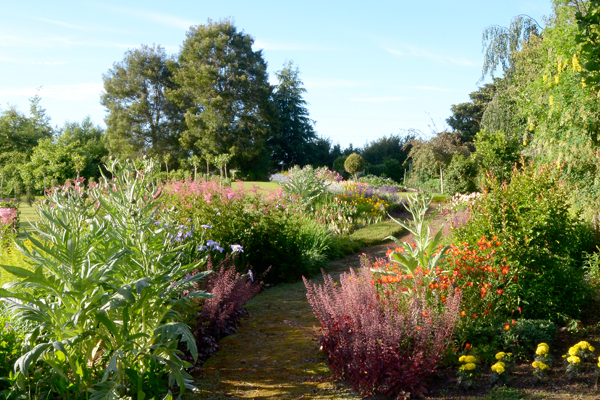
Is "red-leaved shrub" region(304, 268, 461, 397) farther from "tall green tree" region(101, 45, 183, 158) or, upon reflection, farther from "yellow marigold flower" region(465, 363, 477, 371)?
"tall green tree" region(101, 45, 183, 158)

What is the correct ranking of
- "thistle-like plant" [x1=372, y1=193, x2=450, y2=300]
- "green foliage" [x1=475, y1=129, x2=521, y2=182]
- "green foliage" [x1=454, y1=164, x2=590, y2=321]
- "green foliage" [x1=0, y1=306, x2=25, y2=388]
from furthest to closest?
"green foliage" [x1=475, y1=129, x2=521, y2=182] → "green foliage" [x1=454, y1=164, x2=590, y2=321] → "thistle-like plant" [x1=372, y1=193, x2=450, y2=300] → "green foliage" [x1=0, y1=306, x2=25, y2=388]

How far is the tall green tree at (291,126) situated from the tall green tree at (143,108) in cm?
746

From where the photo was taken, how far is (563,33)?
1009 centimetres

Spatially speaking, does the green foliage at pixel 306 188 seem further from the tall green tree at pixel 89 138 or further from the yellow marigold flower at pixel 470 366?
the tall green tree at pixel 89 138

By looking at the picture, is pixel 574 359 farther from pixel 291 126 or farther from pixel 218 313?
pixel 291 126

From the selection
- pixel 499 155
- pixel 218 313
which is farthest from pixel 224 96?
pixel 218 313

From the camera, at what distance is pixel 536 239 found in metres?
4.68

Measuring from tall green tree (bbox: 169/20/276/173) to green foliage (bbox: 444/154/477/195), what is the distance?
14618 millimetres

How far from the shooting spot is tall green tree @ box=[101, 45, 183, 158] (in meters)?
32.0

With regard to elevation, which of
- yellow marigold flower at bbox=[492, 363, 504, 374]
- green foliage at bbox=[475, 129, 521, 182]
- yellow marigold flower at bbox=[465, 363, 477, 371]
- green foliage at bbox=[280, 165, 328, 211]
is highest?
green foliage at bbox=[475, 129, 521, 182]

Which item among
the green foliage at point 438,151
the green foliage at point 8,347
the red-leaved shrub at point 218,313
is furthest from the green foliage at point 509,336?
the green foliage at point 438,151

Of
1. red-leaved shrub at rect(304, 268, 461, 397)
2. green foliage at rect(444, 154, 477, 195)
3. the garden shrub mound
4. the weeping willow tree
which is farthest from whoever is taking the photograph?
green foliage at rect(444, 154, 477, 195)

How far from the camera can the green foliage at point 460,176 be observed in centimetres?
1767

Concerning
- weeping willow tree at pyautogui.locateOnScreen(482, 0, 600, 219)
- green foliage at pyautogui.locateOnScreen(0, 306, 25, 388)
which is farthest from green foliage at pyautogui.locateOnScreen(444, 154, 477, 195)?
green foliage at pyautogui.locateOnScreen(0, 306, 25, 388)
